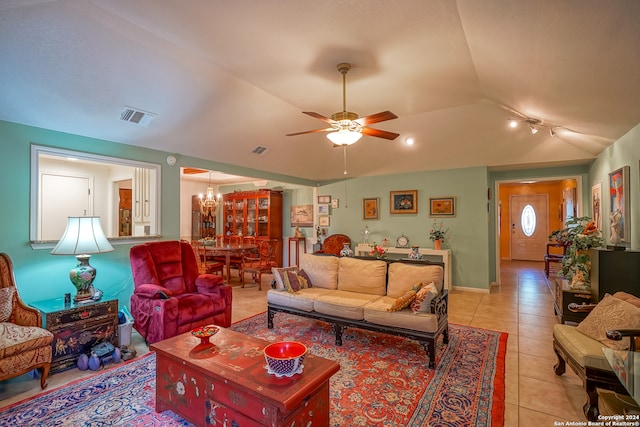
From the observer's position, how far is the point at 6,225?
295cm

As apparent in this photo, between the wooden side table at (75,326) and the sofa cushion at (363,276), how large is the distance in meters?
2.58

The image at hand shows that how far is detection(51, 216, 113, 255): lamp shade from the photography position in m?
2.95

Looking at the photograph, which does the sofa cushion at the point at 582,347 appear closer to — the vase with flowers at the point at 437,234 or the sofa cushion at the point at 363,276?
the sofa cushion at the point at 363,276

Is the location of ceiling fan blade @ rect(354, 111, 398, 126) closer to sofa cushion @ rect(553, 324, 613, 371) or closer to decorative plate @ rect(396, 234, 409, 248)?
sofa cushion @ rect(553, 324, 613, 371)

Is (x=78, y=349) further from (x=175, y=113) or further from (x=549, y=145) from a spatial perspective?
(x=549, y=145)

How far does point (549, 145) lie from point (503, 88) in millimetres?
2510

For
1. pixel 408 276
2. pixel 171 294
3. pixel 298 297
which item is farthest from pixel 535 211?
pixel 171 294

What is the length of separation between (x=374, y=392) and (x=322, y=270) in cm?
190

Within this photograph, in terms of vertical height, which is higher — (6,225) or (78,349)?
(6,225)

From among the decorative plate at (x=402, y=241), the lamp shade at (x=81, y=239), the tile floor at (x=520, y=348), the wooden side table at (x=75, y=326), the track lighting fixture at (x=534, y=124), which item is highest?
the track lighting fixture at (x=534, y=124)

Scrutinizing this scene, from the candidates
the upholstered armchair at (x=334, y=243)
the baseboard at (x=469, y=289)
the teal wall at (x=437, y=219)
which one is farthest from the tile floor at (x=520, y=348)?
the upholstered armchair at (x=334, y=243)

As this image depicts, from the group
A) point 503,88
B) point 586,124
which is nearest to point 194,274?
point 503,88

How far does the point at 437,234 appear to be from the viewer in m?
5.79

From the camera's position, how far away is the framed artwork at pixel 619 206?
3279mm
